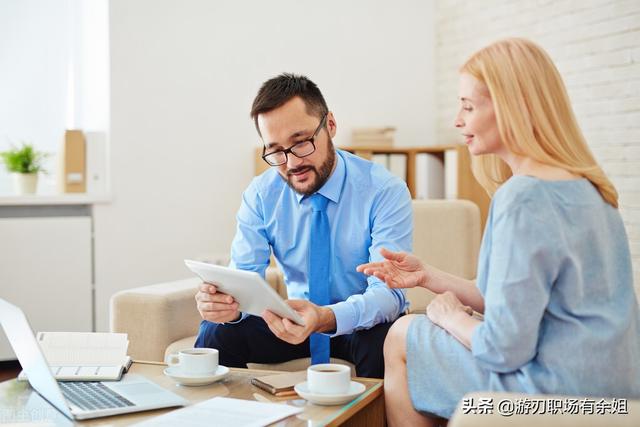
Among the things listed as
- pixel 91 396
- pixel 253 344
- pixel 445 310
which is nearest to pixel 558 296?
pixel 445 310

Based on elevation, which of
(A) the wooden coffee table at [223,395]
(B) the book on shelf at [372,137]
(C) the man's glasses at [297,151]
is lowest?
(A) the wooden coffee table at [223,395]

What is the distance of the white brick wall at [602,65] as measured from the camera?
145 inches

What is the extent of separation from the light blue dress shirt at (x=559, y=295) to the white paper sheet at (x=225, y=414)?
40cm

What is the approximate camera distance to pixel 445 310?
162cm

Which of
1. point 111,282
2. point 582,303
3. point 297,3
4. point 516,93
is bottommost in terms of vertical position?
point 111,282

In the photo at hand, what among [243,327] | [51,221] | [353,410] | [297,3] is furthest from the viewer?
[297,3]

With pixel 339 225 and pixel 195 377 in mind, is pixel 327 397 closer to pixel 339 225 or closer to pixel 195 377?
pixel 195 377

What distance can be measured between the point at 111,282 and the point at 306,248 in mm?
2053

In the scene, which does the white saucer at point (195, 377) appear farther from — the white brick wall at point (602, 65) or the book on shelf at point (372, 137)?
the book on shelf at point (372, 137)

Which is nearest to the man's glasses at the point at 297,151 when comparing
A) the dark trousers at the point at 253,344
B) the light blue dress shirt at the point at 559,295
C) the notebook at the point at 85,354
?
the dark trousers at the point at 253,344

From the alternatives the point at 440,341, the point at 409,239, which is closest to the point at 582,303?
the point at 440,341

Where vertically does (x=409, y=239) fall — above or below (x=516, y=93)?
below

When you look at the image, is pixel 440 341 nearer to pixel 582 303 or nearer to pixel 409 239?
pixel 582 303

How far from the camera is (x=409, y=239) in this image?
227 centimetres
